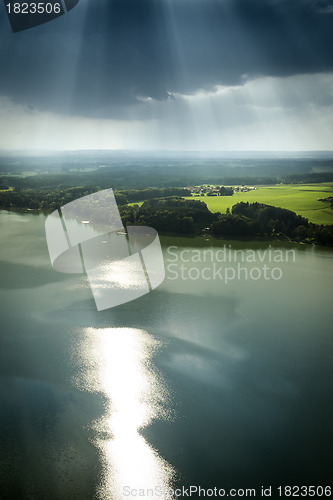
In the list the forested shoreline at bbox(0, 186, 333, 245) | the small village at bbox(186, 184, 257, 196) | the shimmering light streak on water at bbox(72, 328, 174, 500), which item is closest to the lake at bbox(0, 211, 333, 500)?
the shimmering light streak on water at bbox(72, 328, 174, 500)

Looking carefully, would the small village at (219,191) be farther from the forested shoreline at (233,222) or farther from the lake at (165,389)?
the lake at (165,389)

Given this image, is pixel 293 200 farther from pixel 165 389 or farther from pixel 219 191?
pixel 165 389

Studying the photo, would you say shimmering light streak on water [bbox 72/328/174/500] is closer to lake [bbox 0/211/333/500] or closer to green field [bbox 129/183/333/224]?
lake [bbox 0/211/333/500]

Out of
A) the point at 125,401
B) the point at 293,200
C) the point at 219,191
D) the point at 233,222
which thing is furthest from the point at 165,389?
the point at 219,191

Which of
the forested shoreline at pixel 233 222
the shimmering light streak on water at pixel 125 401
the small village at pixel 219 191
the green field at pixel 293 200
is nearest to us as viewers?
the shimmering light streak on water at pixel 125 401

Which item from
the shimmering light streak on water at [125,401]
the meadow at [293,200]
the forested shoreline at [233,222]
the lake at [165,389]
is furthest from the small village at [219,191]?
the shimmering light streak on water at [125,401]

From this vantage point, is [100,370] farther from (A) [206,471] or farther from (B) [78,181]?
(B) [78,181]
